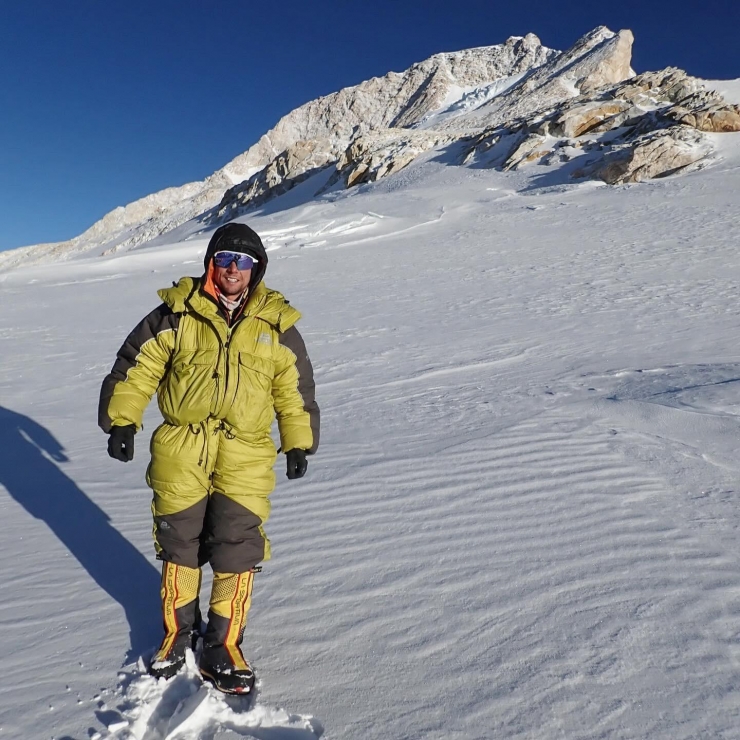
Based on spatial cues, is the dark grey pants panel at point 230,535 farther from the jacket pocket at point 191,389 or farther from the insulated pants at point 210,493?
the jacket pocket at point 191,389

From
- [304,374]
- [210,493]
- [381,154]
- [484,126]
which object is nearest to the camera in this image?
[210,493]

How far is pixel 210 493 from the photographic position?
2.24 meters

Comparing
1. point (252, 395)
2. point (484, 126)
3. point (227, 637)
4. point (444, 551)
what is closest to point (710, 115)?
point (484, 126)

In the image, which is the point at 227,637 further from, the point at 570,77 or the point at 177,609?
the point at 570,77

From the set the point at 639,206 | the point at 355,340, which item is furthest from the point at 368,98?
the point at 355,340

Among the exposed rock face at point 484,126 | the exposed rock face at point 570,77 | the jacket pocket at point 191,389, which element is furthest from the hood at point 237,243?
the exposed rock face at point 570,77

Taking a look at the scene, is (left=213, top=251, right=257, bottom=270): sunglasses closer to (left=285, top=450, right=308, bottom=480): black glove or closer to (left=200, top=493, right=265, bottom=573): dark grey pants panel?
(left=285, top=450, right=308, bottom=480): black glove

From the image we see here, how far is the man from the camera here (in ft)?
7.09

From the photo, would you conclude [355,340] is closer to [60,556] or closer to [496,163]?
[60,556]

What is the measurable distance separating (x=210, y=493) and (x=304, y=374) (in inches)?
23.4

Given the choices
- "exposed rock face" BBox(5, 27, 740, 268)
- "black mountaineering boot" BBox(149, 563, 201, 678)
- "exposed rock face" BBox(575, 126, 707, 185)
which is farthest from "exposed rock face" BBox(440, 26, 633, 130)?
"black mountaineering boot" BBox(149, 563, 201, 678)

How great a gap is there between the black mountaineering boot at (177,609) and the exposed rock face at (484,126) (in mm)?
26853

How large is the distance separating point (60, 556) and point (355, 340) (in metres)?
5.41

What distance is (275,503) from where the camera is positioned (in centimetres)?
364
